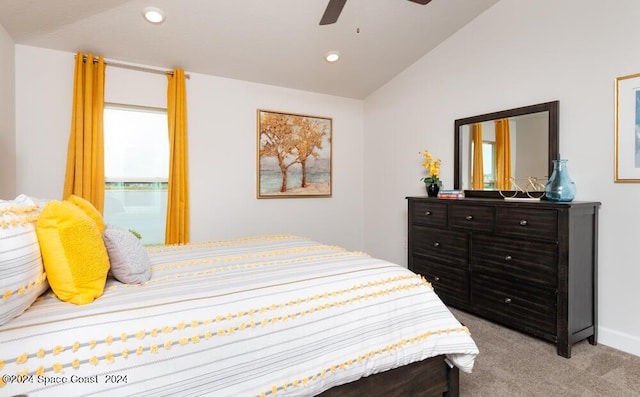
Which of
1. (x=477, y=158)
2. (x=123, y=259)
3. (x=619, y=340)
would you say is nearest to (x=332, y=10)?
(x=123, y=259)

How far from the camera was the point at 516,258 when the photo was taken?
2496 millimetres

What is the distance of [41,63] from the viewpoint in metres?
2.81

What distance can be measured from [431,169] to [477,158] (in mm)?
461

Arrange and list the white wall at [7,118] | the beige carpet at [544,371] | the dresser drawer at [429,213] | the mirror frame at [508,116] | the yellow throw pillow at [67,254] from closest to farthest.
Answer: the yellow throw pillow at [67,254] < the beige carpet at [544,371] < the white wall at [7,118] < the mirror frame at [508,116] < the dresser drawer at [429,213]

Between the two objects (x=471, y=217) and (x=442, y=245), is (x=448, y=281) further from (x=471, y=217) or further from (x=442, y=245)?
(x=471, y=217)

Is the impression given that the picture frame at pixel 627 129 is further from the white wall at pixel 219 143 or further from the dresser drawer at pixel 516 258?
the white wall at pixel 219 143

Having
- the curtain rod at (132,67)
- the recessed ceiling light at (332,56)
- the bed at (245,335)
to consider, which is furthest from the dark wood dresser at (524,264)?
the curtain rod at (132,67)

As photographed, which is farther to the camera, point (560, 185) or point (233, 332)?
point (560, 185)

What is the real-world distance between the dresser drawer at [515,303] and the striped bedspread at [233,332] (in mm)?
1105

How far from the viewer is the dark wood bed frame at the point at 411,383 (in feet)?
4.66

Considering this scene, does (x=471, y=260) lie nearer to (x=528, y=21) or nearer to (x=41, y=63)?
(x=528, y=21)

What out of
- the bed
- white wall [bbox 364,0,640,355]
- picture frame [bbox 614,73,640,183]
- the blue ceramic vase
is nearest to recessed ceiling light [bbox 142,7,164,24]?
the bed

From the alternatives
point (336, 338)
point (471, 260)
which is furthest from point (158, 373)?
point (471, 260)

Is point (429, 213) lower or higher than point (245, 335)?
higher
